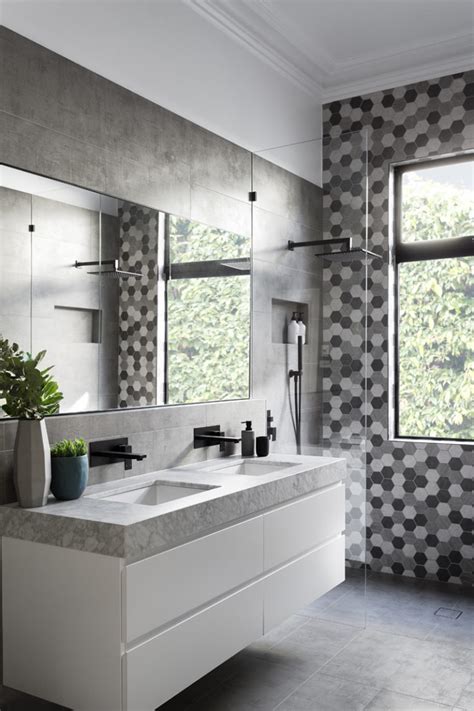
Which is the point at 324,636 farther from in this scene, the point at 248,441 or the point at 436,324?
the point at 436,324

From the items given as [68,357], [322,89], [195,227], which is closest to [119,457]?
[68,357]

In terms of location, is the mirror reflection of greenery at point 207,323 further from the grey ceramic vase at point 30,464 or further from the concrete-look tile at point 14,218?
the grey ceramic vase at point 30,464

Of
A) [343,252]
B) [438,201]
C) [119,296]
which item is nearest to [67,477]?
[119,296]

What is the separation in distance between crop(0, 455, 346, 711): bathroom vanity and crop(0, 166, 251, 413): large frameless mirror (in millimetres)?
495

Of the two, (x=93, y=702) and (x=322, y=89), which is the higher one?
(x=322, y=89)

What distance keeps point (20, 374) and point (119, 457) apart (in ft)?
1.97

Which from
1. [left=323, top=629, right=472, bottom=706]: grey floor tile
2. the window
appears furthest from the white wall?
[left=323, top=629, right=472, bottom=706]: grey floor tile

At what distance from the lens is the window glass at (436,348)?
4.27 m

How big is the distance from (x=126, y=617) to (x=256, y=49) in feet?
10.5

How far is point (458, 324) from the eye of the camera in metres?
4.29

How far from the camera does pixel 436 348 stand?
4.36 metres

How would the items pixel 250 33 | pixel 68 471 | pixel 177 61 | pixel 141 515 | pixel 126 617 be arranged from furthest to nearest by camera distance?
pixel 250 33 → pixel 177 61 → pixel 68 471 → pixel 141 515 → pixel 126 617

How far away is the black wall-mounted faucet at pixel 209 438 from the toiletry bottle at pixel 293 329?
0.65 meters

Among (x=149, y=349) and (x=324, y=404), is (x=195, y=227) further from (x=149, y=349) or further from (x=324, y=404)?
(x=324, y=404)
